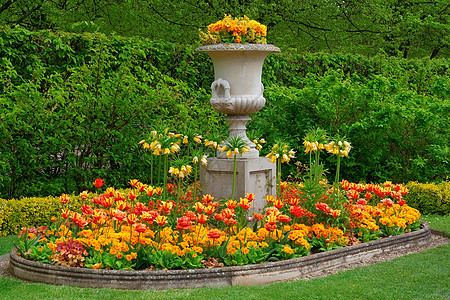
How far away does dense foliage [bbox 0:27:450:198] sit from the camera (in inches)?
343

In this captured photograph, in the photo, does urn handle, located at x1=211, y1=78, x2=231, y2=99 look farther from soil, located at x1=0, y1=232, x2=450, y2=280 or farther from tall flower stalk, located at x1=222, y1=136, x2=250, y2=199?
soil, located at x1=0, y1=232, x2=450, y2=280

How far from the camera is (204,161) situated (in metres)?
7.09

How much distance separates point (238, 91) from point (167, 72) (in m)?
3.45

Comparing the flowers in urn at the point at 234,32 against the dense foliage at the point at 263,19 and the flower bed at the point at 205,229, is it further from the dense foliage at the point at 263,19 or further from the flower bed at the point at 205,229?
the dense foliage at the point at 263,19

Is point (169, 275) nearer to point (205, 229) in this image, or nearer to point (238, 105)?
point (205, 229)

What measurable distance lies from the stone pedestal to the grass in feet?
5.57

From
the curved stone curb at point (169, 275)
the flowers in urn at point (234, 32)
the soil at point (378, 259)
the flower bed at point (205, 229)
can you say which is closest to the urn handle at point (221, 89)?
the flowers in urn at point (234, 32)

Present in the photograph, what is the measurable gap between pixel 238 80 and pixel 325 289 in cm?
307

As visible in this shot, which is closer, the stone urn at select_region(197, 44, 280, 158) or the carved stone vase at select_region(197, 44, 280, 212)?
the carved stone vase at select_region(197, 44, 280, 212)

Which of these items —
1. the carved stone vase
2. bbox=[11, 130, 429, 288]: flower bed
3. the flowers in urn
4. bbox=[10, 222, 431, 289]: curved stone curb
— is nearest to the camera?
bbox=[10, 222, 431, 289]: curved stone curb

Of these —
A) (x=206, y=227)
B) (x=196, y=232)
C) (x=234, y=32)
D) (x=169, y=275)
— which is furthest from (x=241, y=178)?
(x=169, y=275)

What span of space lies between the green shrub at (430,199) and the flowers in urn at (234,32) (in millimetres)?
3828

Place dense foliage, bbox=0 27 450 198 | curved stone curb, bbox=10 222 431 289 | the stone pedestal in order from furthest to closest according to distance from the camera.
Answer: dense foliage, bbox=0 27 450 198 → the stone pedestal → curved stone curb, bbox=10 222 431 289

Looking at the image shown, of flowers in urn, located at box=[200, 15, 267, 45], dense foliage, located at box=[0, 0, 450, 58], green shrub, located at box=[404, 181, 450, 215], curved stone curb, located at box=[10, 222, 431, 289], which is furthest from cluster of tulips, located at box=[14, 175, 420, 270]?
dense foliage, located at box=[0, 0, 450, 58]
